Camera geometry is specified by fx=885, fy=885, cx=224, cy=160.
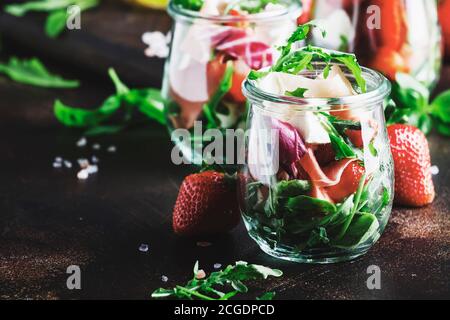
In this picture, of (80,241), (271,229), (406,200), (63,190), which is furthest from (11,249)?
(406,200)

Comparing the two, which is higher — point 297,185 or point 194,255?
point 297,185

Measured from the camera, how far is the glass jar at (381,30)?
1.24 m

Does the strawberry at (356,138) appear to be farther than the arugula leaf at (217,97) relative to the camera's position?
No

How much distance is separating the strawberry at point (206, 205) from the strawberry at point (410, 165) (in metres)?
0.21

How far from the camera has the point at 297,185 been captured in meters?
0.89

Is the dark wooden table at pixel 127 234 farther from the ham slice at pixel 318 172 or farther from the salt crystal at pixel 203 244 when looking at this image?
the ham slice at pixel 318 172

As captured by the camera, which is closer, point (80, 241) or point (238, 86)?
point (80, 241)

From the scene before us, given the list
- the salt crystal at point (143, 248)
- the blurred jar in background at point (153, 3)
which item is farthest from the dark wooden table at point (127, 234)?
the blurred jar in background at point (153, 3)

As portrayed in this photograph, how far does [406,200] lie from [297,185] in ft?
0.82

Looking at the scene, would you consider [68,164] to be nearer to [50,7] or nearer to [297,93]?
[297,93]

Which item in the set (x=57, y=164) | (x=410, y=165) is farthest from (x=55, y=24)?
(x=410, y=165)

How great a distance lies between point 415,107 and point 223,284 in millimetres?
438

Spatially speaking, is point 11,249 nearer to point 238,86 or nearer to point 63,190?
point 63,190
